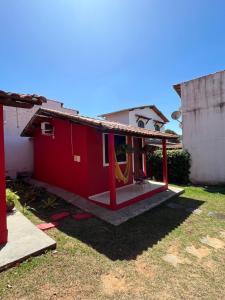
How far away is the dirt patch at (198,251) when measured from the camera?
4.80 meters

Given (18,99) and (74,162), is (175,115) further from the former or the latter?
(18,99)

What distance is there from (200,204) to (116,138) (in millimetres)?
4652

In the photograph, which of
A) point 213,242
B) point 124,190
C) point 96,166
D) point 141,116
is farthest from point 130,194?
point 141,116

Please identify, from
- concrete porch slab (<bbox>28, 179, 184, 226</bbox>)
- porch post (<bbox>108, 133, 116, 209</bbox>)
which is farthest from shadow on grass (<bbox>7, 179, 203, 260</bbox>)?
porch post (<bbox>108, 133, 116, 209</bbox>)

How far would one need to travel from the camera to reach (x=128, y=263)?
14.4 ft

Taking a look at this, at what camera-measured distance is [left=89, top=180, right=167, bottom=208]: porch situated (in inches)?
305

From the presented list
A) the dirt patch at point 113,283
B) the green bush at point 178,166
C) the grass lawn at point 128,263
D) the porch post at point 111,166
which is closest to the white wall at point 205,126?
the green bush at point 178,166

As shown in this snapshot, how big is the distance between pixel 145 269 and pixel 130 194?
15.1ft

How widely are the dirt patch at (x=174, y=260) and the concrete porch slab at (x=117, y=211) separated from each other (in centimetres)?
193

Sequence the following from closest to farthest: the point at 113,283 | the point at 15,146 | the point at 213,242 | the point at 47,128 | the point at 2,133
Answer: the point at 113,283
the point at 2,133
the point at 213,242
the point at 47,128
the point at 15,146

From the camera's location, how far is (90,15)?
292 inches

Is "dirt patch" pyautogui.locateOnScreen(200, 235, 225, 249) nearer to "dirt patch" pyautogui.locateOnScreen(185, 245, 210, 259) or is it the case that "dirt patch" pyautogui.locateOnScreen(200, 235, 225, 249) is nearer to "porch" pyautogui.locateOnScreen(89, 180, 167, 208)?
"dirt patch" pyautogui.locateOnScreen(185, 245, 210, 259)

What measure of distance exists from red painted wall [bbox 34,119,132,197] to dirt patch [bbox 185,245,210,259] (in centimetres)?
439

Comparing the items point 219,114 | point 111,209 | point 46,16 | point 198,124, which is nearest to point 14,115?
point 46,16
